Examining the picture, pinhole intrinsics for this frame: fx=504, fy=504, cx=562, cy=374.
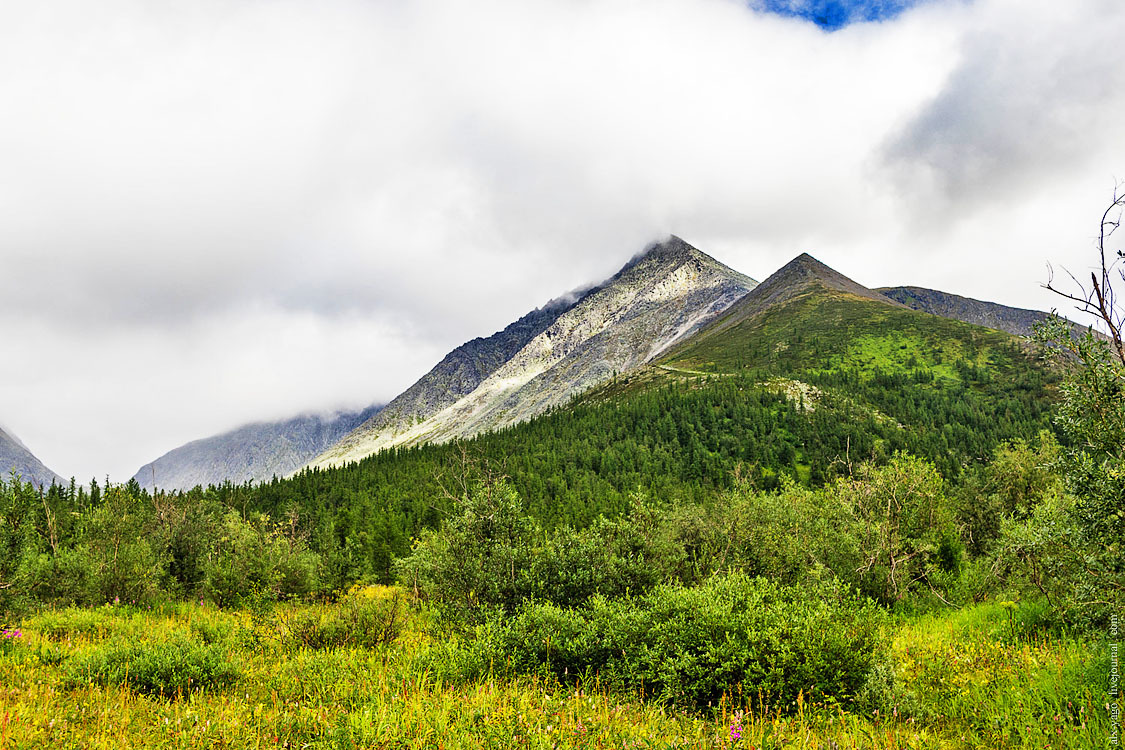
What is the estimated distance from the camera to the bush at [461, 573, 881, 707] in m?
7.82

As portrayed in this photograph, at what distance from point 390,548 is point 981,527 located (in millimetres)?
59616

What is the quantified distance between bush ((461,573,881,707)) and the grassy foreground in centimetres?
37

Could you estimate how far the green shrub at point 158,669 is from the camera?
880 centimetres

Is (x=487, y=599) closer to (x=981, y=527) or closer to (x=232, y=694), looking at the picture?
(x=232, y=694)

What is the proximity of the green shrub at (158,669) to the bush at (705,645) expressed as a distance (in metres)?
4.92

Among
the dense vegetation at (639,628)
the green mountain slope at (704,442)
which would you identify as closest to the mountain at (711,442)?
the green mountain slope at (704,442)

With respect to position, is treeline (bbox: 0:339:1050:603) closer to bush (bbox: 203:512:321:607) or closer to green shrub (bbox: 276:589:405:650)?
bush (bbox: 203:512:321:607)

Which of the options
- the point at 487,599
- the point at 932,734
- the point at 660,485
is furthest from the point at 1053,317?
the point at 660,485

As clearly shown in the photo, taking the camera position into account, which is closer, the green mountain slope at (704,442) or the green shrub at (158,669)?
the green shrub at (158,669)

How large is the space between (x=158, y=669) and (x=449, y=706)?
6.26 meters

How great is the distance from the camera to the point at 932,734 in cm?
688

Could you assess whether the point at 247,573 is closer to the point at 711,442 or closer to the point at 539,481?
the point at 539,481

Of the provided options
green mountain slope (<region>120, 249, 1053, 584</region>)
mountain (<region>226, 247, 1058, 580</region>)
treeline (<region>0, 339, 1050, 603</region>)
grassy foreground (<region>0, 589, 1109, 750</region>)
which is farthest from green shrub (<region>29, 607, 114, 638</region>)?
mountain (<region>226, 247, 1058, 580</region>)

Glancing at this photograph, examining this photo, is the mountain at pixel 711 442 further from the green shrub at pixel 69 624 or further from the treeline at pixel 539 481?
the green shrub at pixel 69 624
